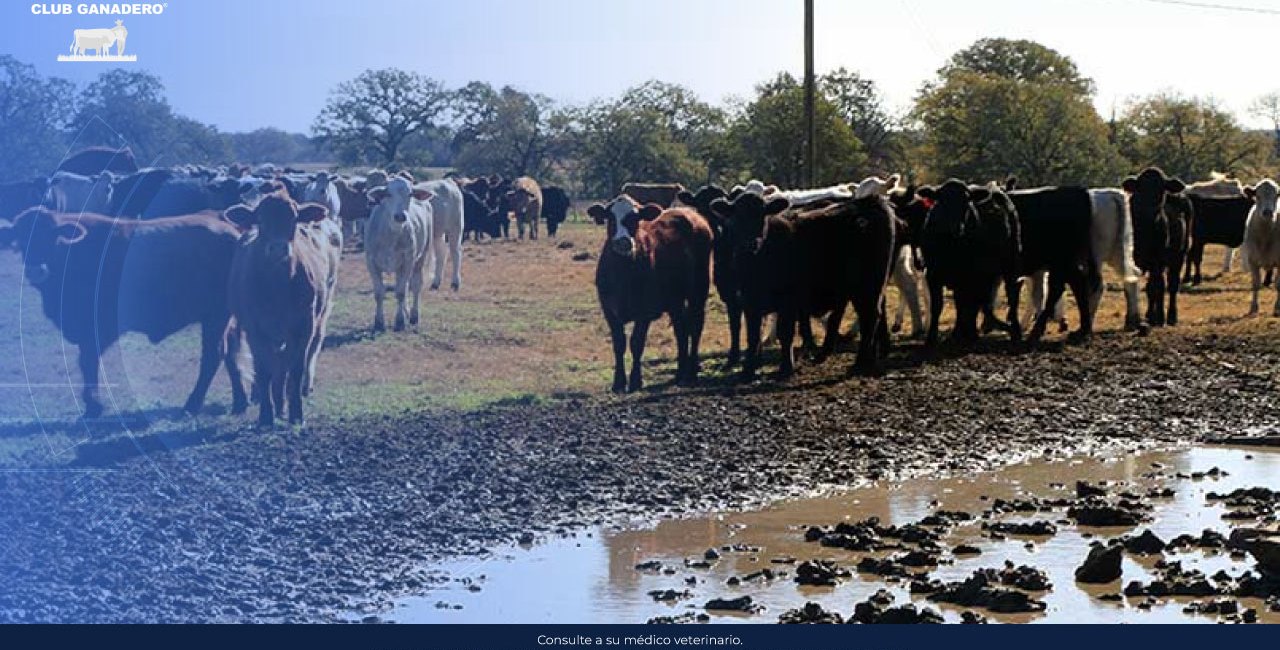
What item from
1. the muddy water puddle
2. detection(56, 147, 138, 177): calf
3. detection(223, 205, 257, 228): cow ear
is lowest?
the muddy water puddle

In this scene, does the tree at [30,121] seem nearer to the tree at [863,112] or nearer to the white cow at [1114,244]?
the white cow at [1114,244]

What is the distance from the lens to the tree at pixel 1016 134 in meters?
41.0

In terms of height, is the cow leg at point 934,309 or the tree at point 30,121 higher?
the tree at point 30,121

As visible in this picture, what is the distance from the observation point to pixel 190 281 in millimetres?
14523

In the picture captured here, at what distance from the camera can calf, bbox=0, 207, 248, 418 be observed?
14359mm

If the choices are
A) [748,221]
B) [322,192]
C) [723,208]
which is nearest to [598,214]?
[723,208]

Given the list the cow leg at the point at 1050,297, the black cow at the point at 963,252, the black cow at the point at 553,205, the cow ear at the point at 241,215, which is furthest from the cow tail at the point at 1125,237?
the black cow at the point at 553,205

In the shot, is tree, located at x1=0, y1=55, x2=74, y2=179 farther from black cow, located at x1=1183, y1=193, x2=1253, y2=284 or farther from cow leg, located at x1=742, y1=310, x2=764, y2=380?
black cow, located at x1=1183, y1=193, x2=1253, y2=284

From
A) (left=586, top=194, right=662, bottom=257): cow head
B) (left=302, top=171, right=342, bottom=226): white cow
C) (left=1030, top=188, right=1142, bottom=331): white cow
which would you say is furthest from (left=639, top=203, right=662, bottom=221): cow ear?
(left=302, top=171, right=342, bottom=226): white cow

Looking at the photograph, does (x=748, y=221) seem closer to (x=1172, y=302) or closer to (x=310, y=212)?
(x=310, y=212)

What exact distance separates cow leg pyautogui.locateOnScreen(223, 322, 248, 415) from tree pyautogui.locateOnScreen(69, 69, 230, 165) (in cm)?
386

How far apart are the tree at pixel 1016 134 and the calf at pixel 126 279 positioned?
1096 inches

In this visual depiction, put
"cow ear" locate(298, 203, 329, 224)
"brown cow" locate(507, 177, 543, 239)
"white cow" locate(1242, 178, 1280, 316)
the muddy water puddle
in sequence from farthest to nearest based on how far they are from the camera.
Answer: "brown cow" locate(507, 177, 543, 239)
"white cow" locate(1242, 178, 1280, 316)
"cow ear" locate(298, 203, 329, 224)
the muddy water puddle

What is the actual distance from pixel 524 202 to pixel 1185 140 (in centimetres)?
1695
